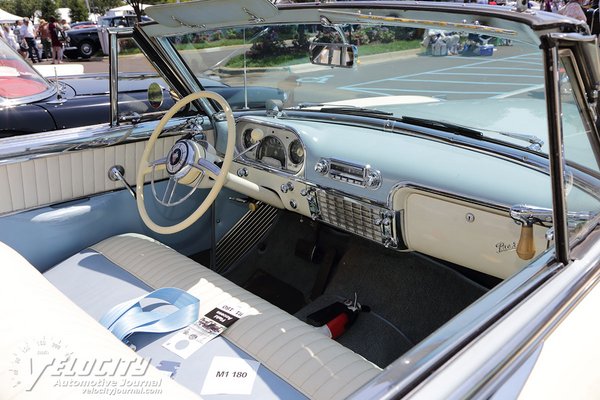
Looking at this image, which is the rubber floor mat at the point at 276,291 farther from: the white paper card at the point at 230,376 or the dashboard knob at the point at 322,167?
the white paper card at the point at 230,376

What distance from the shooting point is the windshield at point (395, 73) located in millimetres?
1891

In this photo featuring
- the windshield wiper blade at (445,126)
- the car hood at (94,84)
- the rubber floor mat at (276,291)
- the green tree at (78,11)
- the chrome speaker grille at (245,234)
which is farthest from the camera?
the green tree at (78,11)

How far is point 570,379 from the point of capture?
122cm

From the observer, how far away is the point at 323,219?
2.62m

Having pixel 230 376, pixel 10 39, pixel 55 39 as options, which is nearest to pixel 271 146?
pixel 230 376

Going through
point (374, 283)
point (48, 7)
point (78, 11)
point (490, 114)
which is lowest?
point (374, 283)

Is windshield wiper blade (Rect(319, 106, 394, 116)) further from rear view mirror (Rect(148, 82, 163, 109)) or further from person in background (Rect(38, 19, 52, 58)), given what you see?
person in background (Rect(38, 19, 52, 58))

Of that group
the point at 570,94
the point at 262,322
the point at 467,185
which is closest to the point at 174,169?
the point at 262,322

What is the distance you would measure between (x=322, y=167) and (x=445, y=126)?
56cm

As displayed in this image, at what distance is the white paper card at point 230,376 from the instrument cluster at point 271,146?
1.10 meters

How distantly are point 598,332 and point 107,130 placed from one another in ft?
7.48

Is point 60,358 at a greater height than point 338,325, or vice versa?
point 60,358

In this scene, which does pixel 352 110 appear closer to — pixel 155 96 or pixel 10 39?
pixel 155 96

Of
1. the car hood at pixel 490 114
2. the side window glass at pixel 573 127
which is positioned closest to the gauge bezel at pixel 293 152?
the car hood at pixel 490 114
